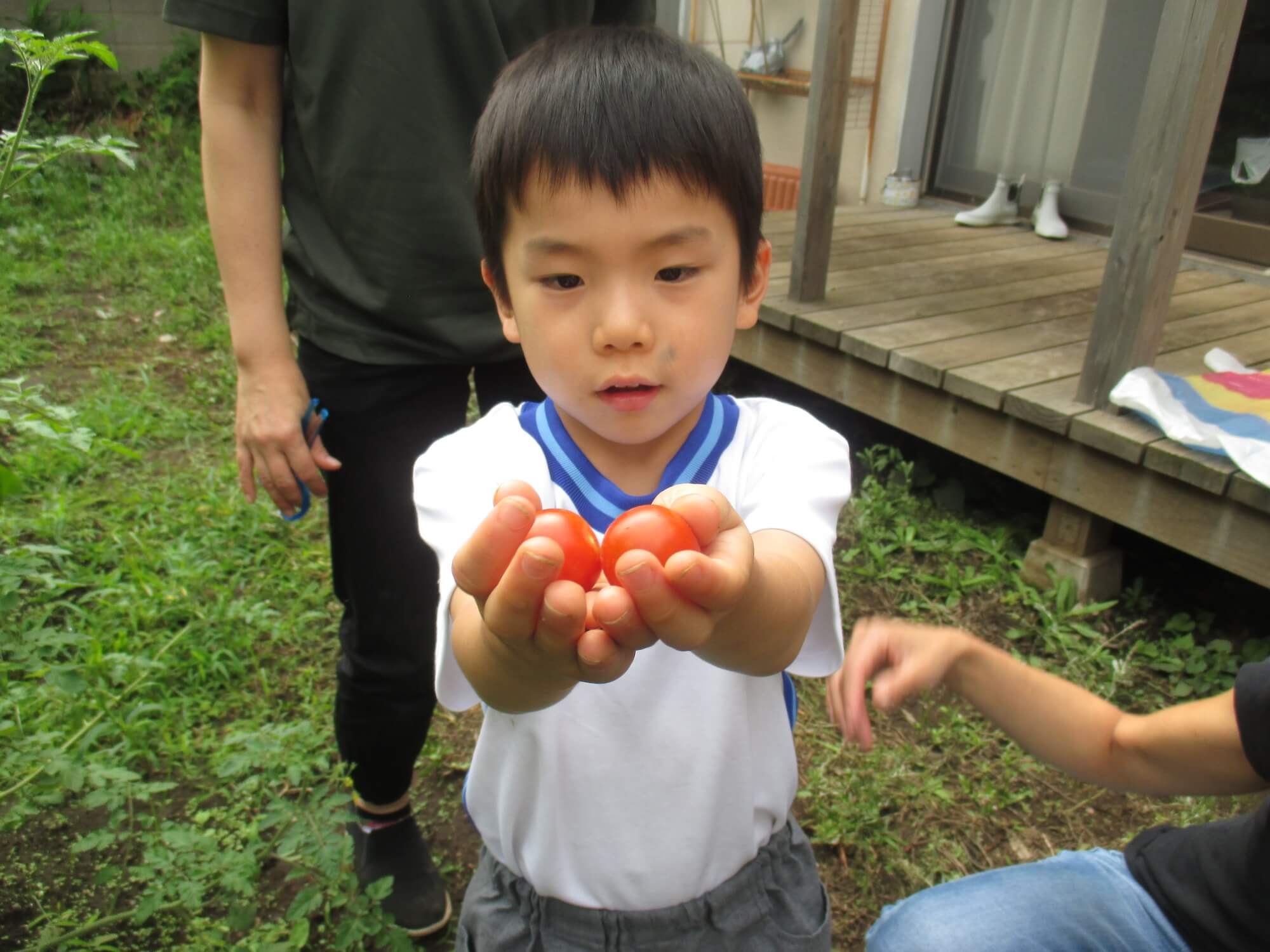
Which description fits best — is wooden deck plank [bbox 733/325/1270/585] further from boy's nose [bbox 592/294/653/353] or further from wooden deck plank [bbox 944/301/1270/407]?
boy's nose [bbox 592/294/653/353]

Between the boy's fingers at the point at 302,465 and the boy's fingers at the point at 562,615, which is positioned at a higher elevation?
the boy's fingers at the point at 562,615

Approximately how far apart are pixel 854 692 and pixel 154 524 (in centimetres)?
321

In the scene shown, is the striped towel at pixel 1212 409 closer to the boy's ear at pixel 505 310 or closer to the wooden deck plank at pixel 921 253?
the wooden deck plank at pixel 921 253

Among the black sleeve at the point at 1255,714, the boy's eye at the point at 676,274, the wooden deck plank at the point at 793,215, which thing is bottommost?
the wooden deck plank at the point at 793,215

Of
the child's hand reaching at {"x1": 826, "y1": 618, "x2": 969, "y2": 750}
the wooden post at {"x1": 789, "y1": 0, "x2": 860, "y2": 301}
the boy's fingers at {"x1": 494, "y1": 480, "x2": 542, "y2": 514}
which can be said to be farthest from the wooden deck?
the boy's fingers at {"x1": 494, "y1": 480, "x2": 542, "y2": 514}

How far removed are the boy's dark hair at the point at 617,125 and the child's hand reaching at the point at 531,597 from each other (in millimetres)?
459

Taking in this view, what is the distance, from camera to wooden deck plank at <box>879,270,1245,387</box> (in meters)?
3.67

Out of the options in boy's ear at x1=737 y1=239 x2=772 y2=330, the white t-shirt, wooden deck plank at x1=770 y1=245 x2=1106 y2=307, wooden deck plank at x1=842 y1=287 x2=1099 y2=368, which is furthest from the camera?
wooden deck plank at x1=770 y1=245 x2=1106 y2=307

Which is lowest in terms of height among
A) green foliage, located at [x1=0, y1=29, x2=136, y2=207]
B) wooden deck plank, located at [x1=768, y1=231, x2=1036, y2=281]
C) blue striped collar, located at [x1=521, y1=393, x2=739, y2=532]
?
wooden deck plank, located at [x1=768, y1=231, x2=1036, y2=281]

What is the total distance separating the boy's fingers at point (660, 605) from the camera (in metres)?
0.79

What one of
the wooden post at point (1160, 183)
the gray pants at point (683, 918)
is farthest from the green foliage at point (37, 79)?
the wooden post at point (1160, 183)

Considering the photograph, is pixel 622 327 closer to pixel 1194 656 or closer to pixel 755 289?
pixel 755 289

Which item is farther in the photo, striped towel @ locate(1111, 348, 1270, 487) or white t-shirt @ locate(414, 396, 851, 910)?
striped towel @ locate(1111, 348, 1270, 487)

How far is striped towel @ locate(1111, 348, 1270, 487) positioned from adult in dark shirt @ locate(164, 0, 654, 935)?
2.02 m
